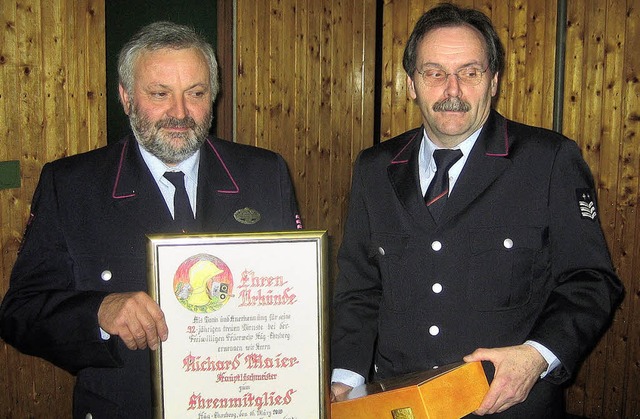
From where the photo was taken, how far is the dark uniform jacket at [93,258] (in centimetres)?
157

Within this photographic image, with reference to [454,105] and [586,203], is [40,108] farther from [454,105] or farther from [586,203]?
[586,203]

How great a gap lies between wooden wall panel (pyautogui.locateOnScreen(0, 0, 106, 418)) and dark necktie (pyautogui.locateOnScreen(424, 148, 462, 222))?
2.09 m

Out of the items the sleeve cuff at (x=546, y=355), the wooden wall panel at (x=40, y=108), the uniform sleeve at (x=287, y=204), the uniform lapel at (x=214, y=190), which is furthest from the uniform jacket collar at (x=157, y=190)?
the wooden wall panel at (x=40, y=108)

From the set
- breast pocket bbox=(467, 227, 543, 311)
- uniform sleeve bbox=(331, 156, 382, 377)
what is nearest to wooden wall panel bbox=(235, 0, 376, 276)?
uniform sleeve bbox=(331, 156, 382, 377)

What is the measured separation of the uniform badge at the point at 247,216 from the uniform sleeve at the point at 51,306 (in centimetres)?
41

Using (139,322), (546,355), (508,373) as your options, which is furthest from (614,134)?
(139,322)

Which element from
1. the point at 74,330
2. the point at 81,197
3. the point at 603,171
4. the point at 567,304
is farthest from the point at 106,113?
the point at 603,171

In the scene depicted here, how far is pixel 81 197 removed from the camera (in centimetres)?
171

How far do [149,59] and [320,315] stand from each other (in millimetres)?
762

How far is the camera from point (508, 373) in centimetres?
151

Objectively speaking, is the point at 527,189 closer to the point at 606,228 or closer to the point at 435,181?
the point at 435,181

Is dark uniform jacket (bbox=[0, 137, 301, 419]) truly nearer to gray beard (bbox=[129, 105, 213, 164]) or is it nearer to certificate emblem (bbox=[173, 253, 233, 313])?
gray beard (bbox=[129, 105, 213, 164])

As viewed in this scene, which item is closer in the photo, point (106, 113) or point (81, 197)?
point (81, 197)

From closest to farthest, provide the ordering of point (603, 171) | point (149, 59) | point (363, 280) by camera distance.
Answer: point (149, 59)
point (363, 280)
point (603, 171)
